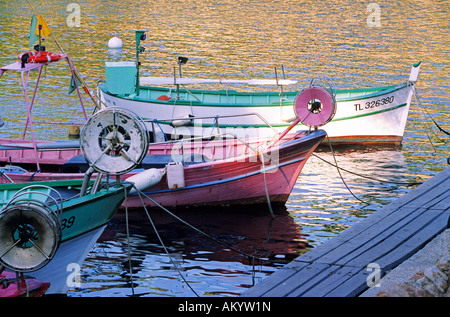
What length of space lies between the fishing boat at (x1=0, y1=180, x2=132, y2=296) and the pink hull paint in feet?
9.11

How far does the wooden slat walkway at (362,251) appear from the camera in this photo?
6.59 meters

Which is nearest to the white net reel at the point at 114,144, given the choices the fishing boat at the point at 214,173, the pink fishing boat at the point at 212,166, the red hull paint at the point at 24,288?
the red hull paint at the point at 24,288

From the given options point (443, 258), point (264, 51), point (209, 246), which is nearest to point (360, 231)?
point (443, 258)

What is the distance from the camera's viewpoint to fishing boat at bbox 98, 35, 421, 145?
1747 cm

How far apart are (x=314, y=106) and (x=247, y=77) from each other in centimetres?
1246

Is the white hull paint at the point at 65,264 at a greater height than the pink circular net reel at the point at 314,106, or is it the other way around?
the pink circular net reel at the point at 314,106

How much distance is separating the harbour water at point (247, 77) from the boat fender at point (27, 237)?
1260 mm

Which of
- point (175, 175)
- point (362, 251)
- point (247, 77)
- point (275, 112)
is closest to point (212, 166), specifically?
point (175, 175)

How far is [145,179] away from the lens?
468 inches

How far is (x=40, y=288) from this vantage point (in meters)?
8.16

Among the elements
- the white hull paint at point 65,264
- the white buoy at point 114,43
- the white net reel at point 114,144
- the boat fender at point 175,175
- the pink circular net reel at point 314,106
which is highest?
the white buoy at point 114,43

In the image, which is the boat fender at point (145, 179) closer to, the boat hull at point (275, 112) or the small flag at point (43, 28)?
the small flag at point (43, 28)

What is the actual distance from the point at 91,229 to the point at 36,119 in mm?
11610

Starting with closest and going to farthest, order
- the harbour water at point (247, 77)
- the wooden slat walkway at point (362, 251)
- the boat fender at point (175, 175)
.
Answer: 1. the wooden slat walkway at point (362, 251)
2. the harbour water at point (247, 77)
3. the boat fender at point (175, 175)
